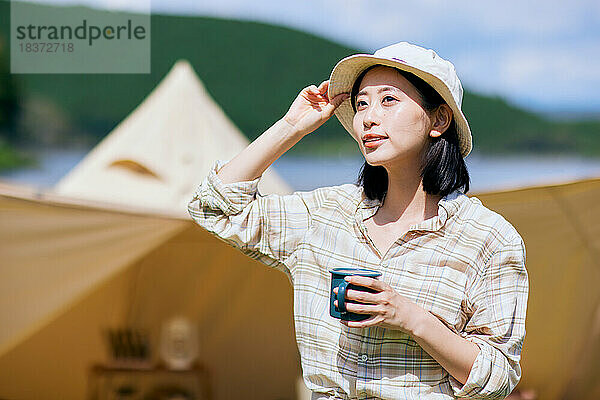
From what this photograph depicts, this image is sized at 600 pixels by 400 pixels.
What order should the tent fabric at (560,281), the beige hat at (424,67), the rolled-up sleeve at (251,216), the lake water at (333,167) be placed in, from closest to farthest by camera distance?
the beige hat at (424,67) → the rolled-up sleeve at (251,216) → the tent fabric at (560,281) → the lake water at (333,167)

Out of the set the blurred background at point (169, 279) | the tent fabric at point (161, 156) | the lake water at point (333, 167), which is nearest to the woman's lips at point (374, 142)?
the blurred background at point (169, 279)

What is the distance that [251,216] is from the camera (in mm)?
1429

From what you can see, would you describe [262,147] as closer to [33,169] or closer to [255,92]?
[33,169]

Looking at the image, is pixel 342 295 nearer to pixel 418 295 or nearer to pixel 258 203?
pixel 418 295

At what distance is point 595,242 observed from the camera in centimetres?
256

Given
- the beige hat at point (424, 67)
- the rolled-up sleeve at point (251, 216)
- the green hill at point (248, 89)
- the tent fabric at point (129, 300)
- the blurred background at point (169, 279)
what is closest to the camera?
the beige hat at point (424, 67)

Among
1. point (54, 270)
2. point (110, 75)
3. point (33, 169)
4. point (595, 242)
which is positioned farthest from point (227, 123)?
point (110, 75)

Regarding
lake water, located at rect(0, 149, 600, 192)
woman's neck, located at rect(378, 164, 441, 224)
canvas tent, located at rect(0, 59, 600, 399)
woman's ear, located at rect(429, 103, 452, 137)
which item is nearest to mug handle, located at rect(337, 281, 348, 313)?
woman's neck, located at rect(378, 164, 441, 224)

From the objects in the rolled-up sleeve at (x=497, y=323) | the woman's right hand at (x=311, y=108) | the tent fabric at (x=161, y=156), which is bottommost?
the rolled-up sleeve at (x=497, y=323)

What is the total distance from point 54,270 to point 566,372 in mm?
1969

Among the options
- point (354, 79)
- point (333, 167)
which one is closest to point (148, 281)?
point (354, 79)

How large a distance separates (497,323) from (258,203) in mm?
488

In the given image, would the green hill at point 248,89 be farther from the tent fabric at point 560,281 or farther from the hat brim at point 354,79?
the hat brim at point 354,79

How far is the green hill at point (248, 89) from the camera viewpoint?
29344 mm
